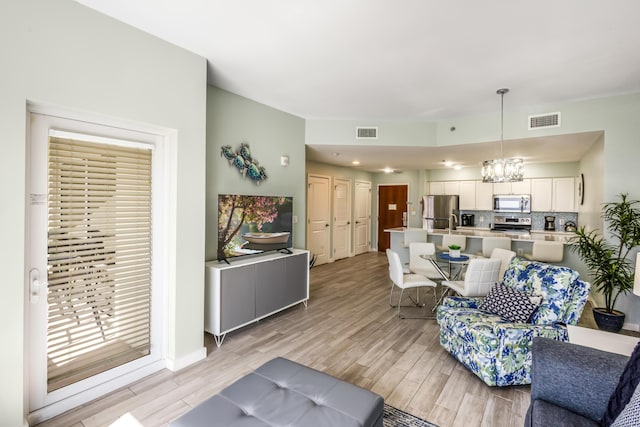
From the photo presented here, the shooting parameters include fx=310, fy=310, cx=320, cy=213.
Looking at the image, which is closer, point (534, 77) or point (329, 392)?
point (329, 392)

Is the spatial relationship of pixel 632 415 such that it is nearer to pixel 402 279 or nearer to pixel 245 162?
pixel 402 279

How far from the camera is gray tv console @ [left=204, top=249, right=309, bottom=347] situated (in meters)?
3.11

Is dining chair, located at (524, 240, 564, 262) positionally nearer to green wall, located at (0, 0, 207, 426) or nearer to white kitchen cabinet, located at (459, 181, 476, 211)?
white kitchen cabinet, located at (459, 181, 476, 211)

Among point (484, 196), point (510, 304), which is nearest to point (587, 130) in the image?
point (510, 304)

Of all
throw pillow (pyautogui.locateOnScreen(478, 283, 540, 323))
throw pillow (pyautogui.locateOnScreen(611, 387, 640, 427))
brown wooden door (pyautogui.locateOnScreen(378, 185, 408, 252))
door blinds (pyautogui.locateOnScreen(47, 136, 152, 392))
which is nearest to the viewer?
throw pillow (pyautogui.locateOnScreen(611, 387, 640, 427))

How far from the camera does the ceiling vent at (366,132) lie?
4.83 metres

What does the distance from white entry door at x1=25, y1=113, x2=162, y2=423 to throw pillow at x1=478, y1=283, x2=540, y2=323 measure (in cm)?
294

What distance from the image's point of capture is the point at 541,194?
6559mm

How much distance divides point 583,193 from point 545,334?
432cm

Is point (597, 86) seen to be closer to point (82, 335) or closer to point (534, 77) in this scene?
point (534, 77)

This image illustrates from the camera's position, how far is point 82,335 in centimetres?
221

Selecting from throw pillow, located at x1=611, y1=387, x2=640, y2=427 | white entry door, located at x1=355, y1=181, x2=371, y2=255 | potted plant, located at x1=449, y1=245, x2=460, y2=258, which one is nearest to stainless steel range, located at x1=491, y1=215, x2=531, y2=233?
potted plant, located at x1=449, y1=245, x2=460, y2=258

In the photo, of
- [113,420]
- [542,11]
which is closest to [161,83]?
Result: [113,420]

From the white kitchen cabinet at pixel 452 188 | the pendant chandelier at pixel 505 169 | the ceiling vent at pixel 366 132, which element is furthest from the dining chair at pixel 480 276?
the white kitchen cabinet at pixel 452 188
